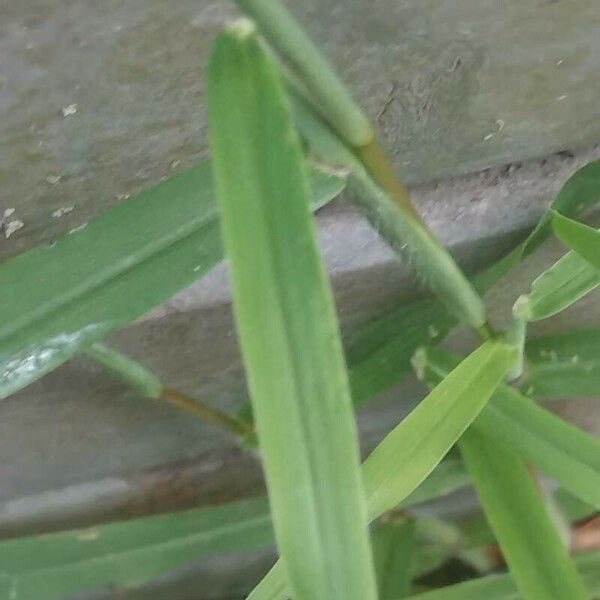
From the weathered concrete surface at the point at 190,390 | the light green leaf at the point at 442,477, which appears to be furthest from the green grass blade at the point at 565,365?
the light green leaf at the point at 442,477

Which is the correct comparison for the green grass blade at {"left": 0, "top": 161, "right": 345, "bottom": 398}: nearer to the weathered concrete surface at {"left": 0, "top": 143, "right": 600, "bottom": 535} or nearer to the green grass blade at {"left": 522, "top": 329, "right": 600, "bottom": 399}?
the weathered concrete surface at {"left": 0, "top": 143, "right": 600, "bottom": 535}

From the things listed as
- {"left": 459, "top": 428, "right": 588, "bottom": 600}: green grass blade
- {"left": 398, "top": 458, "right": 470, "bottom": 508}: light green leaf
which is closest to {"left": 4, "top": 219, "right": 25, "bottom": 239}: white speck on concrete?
{"left": 459, "top": 428, "right": 588, "bottom": 600}: green grass blade

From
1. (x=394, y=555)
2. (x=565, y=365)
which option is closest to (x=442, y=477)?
(x=394, y=555)

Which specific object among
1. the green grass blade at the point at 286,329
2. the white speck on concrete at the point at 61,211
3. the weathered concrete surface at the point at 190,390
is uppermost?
the weathered concrete surface at the point at 190,390

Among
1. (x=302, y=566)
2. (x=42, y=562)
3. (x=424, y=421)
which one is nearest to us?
(x=302, y=566)

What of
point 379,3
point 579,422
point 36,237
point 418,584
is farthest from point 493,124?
point 418,584

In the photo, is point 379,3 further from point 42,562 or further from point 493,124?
point 42,562

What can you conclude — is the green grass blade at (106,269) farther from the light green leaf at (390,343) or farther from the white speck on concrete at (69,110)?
the light green leaf at (390,343)
